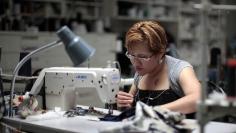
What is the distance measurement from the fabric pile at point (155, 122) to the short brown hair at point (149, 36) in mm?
608

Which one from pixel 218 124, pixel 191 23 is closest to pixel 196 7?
pixel 218 124

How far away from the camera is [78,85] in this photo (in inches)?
85.6

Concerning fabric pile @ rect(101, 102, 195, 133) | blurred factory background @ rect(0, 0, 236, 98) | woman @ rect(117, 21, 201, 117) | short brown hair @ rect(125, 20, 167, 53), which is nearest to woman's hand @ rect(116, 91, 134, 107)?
woman @ rect(117, 21, 201, 117)

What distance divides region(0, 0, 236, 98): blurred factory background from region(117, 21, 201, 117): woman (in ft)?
3.86

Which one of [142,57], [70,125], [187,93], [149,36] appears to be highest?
[149,36]

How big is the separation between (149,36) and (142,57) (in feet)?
0.39

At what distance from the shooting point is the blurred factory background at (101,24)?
172 inches

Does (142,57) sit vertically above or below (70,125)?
above

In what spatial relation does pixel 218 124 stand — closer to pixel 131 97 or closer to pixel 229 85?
pixel 131 97

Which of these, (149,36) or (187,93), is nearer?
(187,93)

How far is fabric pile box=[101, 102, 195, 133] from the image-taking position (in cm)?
153

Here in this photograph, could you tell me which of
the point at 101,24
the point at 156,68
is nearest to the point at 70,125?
the point at 156,68

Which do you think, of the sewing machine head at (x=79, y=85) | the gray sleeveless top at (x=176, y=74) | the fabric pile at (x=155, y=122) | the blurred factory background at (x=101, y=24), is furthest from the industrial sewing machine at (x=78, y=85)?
the blurred factory background at (x=101, y=24)

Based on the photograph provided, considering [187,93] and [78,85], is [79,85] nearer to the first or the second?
[78,85]
